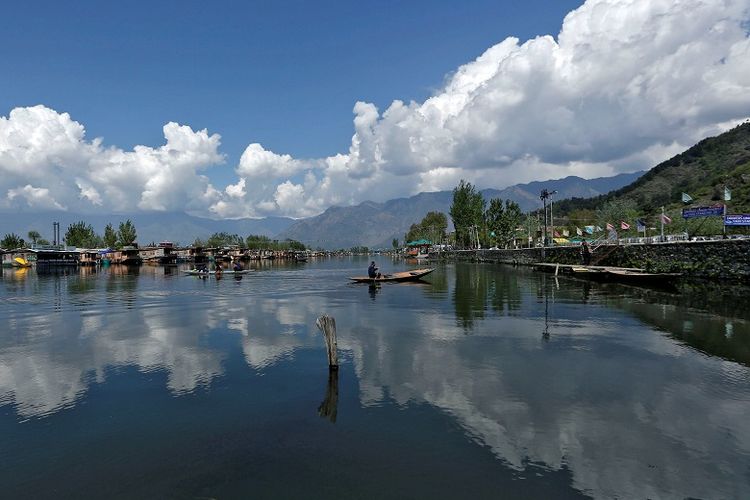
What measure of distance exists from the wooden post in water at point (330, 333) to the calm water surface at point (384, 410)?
0.52 m

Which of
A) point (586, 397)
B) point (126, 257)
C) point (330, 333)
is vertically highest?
point (126, 257)

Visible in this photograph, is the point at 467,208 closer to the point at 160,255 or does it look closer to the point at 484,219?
the point at 484,219

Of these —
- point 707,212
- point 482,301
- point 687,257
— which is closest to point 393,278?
point 482,301

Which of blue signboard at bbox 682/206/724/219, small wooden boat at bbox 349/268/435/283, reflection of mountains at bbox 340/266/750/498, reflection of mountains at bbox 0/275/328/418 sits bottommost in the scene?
reflection of mountains at bbox 340/266/750/498

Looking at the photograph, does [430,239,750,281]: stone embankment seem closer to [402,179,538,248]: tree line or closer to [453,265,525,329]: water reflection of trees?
[453,265,525,329]: water reflection of trees

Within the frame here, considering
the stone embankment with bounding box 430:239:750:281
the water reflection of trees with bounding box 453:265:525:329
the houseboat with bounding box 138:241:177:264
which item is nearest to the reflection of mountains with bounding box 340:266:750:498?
the water reflection of trees with bounding box 453:265:525:329

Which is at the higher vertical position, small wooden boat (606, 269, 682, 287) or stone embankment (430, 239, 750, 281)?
stone embankment (430, 239, 750, 281)

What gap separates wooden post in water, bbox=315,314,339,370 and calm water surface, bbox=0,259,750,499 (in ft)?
1.72

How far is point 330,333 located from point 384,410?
3.86 m

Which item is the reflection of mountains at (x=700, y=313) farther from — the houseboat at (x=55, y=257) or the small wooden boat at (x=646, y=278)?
the houseboat at (x=55, y=257)

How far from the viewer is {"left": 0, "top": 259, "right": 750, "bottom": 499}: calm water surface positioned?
868cm

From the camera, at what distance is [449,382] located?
46.8ft

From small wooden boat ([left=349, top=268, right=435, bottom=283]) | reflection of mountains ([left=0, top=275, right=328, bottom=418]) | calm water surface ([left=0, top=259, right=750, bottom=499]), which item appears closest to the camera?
calm water surface ([left=0, top=259, right=750, bottom=499])

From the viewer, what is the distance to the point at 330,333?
1518 cm
